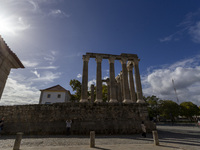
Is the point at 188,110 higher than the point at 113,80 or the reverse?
the reverse

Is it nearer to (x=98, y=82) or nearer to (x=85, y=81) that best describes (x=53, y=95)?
(x=85, y=81)

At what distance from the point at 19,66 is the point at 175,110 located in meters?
44.1

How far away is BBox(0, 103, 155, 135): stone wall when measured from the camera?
1098 cm

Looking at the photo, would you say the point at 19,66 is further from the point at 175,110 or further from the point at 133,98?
the point at 175,110

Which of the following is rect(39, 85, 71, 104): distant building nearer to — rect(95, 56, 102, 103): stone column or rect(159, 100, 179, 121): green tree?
rect(95, 56, 102, 103): stone column

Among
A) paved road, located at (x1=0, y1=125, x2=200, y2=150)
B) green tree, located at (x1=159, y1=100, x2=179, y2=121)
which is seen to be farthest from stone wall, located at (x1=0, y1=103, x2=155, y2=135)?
green tree, located at (x1=159, y1=100, x2=179, y2=121)

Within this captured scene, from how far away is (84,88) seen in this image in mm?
15492

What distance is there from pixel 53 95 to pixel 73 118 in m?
25.5

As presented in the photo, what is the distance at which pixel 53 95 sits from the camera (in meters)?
34.2

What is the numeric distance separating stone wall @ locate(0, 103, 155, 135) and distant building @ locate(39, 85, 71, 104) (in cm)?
2299

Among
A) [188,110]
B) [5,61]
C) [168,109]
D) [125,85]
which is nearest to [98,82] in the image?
[125,85]

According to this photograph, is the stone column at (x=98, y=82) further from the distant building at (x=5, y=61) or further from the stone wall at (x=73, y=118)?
the distant building at (x=5, y=61)

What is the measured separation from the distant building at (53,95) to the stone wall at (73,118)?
22986 mm

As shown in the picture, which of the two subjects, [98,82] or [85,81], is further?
[98,82]
